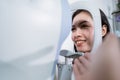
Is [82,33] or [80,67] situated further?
[82,33]

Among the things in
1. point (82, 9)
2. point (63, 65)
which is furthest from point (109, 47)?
point (82, 9)

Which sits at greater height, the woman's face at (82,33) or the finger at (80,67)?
the woman's face at (82,33)

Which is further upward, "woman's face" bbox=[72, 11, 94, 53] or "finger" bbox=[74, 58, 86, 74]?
"woman's face" bbox=[72, 11, 94, 53]

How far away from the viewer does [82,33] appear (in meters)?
0.90

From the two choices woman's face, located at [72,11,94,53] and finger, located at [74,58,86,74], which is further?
woman's face, located at [72,11,94,53]

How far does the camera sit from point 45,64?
0.45 metres

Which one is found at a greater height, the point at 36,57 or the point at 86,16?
the point at 86,16

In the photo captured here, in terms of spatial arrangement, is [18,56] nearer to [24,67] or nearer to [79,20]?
[24,67]

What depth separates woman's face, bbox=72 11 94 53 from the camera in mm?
865

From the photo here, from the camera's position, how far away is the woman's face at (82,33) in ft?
2.84

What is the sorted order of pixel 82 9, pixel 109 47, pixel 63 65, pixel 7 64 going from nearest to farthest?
pixel 109 47, pixel 7 64, pixel 63 65, pixel 82 9

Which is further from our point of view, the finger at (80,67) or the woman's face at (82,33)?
the woman's face at (82,33)

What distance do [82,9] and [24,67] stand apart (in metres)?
0.44

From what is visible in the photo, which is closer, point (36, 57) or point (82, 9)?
point (36, 57)
